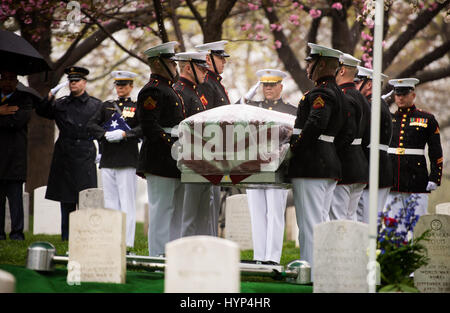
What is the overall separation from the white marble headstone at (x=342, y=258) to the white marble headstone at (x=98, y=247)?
152cm

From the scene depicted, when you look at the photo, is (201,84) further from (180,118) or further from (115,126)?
(115,126)

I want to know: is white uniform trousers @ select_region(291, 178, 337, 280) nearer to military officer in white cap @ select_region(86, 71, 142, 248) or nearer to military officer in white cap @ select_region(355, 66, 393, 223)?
military officer in white cap @ select_region(355, 66, 393, 223)

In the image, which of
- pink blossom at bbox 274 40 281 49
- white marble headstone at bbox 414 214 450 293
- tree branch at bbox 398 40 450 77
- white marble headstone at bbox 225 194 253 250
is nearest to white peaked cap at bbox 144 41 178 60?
white marble headstone at bbox 414 214 450 293

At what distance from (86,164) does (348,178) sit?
419cm

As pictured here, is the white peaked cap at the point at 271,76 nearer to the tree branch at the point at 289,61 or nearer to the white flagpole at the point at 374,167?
the white flagpole at the point at 374,167

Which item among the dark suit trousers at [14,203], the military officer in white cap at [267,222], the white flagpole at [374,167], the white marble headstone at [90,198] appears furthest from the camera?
the white marble headstone at [90,198]

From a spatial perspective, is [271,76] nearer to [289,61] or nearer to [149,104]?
[149,104]

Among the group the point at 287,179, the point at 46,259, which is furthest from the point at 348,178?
the point at 46,259

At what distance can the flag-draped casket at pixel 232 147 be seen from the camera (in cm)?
720

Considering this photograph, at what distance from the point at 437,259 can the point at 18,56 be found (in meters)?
5.46

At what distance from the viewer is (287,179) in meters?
7.71

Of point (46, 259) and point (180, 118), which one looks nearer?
point (46, 259)

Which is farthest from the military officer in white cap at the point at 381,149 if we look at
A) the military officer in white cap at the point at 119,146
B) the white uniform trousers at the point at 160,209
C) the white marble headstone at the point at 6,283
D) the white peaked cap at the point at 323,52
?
the white marble headstone at the point at 6,283

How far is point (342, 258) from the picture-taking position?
6105mm
